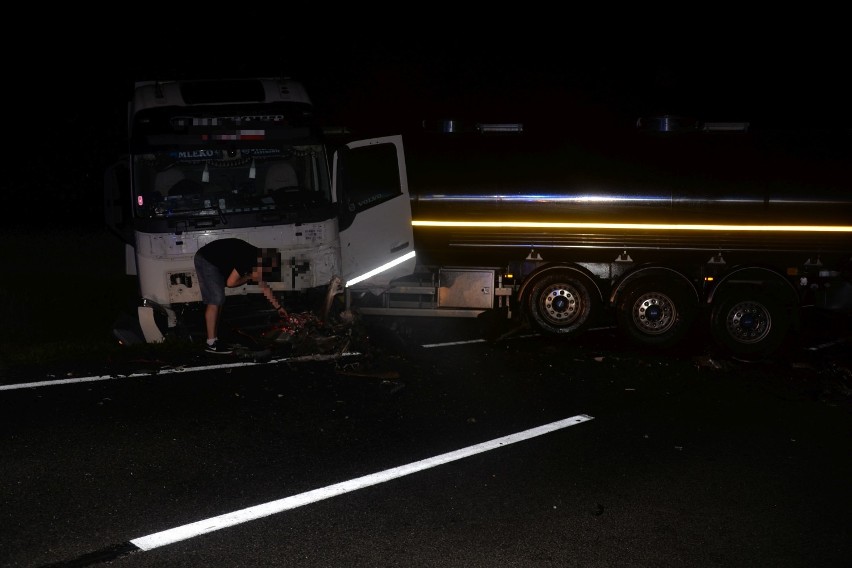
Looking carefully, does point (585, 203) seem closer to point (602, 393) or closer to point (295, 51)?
point (602, 393)

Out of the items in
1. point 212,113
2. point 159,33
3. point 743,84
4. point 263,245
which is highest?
point 159,33

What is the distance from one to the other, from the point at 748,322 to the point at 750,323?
0.03m

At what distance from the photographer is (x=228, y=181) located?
984cm

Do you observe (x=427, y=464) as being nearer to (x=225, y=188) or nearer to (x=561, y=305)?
(x=225, y=188)

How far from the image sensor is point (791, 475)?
6.24 m

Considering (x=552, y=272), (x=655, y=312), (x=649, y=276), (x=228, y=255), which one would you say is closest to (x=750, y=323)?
(x=655, y=312)

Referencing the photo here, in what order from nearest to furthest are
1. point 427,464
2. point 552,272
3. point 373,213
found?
point 427,464
point 373,213
point 552,272

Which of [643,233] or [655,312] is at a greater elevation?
[643,233]

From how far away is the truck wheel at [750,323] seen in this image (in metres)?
10.6

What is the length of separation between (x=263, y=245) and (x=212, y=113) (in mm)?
1592

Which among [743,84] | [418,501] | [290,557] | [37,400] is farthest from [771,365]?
[743,84]

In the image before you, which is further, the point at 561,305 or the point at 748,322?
the point at 561,305

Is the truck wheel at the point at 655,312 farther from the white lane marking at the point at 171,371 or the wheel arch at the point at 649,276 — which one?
the white lane marking at the point at 171,371

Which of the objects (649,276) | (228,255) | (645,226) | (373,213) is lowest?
(649,276)
